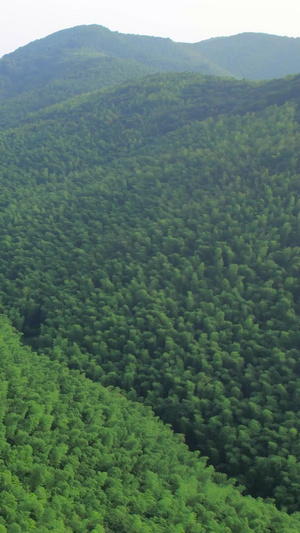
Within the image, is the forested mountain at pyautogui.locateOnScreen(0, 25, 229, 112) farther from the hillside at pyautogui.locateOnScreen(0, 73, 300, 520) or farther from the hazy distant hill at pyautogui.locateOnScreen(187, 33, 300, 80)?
the hillside at pyautogui.locateOnScreen(0, 73, 300, 520)

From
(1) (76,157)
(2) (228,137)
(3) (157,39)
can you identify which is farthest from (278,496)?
(3) (157,39)

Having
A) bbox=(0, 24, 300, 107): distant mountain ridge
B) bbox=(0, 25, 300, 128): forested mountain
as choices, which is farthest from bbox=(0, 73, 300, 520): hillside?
bbox=(0, 24, 300, 107): distant mountain ridge

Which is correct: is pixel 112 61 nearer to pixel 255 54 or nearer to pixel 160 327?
pixel 255 54

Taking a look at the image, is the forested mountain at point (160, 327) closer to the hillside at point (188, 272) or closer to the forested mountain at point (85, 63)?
the hillside at point (188, 272)

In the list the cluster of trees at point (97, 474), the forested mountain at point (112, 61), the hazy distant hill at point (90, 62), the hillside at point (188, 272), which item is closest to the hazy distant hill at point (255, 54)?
the forested mountain at point (112, 61)

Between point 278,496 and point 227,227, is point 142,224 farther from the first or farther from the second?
point 278,496

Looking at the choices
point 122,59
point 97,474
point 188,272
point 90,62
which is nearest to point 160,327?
point 188,272
